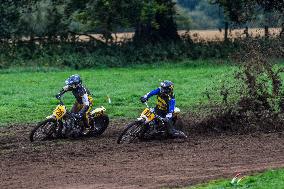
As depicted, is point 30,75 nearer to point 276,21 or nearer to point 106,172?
point 276,21

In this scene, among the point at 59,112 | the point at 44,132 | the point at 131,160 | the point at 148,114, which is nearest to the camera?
the point at 131,160

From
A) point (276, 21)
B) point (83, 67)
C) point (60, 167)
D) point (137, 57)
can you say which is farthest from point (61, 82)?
point (60, 167)

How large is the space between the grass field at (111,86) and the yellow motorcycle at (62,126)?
362cm

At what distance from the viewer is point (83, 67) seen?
135 ft

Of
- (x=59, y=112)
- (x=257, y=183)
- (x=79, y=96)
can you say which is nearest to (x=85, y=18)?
(x=79, y=96)

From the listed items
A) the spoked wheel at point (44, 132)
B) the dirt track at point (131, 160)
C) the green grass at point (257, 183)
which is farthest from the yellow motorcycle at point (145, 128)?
the green grass at point (257, 183)

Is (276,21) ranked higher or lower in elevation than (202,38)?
higher

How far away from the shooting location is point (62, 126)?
18.9 meters

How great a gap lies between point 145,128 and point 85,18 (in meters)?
22.3

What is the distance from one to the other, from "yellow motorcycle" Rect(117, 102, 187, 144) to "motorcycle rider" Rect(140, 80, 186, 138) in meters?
0.14

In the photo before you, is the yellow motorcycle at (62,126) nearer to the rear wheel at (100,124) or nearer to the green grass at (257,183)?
the rear wheel at (100,124)

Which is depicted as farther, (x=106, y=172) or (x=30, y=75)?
(x=30, y=75)

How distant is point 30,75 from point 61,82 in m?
4.05

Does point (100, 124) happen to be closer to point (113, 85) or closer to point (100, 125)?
point (100, 125)
